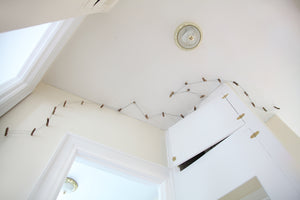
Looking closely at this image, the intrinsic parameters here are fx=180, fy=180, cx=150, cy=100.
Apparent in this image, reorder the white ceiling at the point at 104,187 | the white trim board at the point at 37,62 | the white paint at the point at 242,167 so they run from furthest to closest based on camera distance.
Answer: the white ceiling at the point at 104,187 < the white trim board at the point at 37,62 < the white paint at the point at 242,167

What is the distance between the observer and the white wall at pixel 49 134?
932 millimetres

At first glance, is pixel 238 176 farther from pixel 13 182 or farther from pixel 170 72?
pixel 13 182

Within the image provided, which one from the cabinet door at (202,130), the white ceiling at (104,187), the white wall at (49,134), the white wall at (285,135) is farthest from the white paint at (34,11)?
the white wall at (285,135)

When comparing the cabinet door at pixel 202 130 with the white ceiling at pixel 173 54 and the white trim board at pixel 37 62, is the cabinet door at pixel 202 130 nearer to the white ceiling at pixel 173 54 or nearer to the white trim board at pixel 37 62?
the white ceiling at pixel 173 54

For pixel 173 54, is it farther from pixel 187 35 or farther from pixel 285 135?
pixel 285 135

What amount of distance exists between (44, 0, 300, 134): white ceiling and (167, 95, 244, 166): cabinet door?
320 millimetres

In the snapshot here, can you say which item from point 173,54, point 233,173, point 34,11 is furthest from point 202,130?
point 34,11

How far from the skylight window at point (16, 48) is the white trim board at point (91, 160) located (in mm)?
525

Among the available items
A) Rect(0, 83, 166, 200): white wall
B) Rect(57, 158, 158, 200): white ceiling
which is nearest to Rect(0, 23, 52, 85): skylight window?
Rect(0, 83, 166, 200): white wall

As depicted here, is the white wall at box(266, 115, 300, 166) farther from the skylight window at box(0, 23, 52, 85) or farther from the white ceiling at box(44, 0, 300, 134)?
the skylight window at box(0, 23, 52, 85)

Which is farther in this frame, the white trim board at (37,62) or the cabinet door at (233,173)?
the white trim board at (37,62)

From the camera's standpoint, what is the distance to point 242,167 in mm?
986

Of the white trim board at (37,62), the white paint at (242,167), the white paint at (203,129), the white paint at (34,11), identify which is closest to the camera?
the white paint at (34,11)

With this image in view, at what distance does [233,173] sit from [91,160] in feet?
2.95
